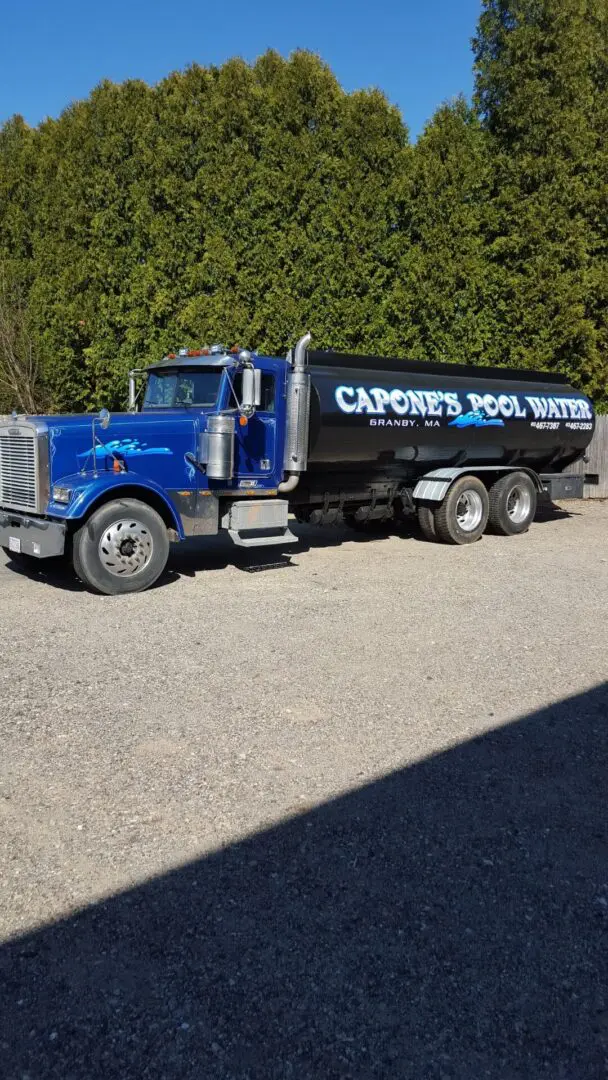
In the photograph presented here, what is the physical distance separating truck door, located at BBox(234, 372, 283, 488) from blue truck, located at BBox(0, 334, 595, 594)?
15 millimetres

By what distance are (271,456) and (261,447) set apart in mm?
180

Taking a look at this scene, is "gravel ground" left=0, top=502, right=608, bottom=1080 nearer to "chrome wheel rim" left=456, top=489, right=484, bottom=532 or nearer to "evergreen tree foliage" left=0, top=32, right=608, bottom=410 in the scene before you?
"chrome wheel rim" left=456, top=489, right=484, bottom=532

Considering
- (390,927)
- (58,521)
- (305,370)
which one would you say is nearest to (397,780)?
(390,927)

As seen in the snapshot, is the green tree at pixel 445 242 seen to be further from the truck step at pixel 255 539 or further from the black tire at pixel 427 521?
the truck step at pixel 255 539

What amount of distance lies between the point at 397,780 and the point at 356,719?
82 centimetres

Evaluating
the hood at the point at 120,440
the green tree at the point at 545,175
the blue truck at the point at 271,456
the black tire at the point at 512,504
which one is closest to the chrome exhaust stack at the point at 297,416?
the blue truck at the point at 271,456

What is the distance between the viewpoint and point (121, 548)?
8234mm

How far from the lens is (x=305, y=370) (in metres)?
9.75

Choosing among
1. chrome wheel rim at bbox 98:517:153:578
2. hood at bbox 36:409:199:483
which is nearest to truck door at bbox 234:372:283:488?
hood at bbox 36:409:199:483

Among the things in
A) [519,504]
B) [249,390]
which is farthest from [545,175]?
[249,390]

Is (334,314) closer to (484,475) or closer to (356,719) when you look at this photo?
(484,475)

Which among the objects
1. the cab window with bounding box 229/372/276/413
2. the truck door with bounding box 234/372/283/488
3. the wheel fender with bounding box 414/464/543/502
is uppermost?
the cab window with bounding box 229/372/276/413

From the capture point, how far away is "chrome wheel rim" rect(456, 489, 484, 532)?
12117 millimetres

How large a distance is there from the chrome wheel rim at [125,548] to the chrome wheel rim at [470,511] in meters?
5.45
